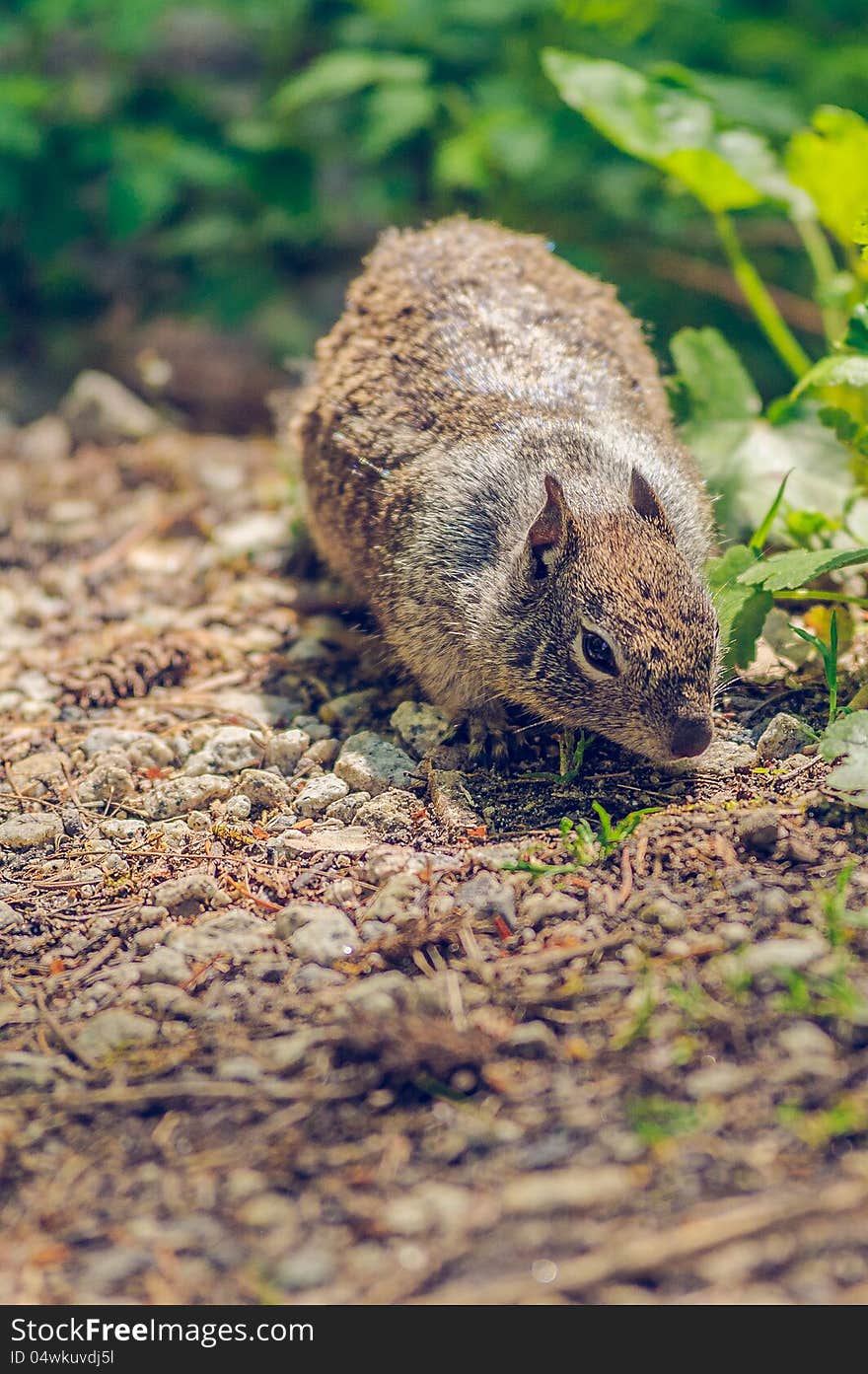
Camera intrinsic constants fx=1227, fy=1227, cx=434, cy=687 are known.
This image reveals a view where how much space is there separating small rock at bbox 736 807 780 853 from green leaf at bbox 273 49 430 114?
15.5 feet

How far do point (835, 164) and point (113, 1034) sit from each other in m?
4.29

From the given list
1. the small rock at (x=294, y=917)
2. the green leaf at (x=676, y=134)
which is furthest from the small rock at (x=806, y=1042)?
the green leaf at (x=676, y=134)

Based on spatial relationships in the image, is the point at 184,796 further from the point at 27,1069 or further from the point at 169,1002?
the point at 27,1069

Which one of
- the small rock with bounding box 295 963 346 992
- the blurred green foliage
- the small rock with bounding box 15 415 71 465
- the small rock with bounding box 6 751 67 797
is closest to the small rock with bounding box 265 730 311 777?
the small rock with bounding box 6 751 67 797

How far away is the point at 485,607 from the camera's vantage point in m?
4.22

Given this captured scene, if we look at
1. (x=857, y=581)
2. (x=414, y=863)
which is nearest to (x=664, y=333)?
(x=857, y=581)

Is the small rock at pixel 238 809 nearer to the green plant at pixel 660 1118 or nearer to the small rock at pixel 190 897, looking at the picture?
the small rock at pixel 190 897

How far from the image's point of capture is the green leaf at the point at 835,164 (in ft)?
16.0

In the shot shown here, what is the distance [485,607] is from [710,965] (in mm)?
1648

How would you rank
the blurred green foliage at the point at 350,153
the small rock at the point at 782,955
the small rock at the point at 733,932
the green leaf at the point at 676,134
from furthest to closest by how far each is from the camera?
1. the blurred green foliage at the point at 350,153
2. the green leaf at the point at 676,134
3. the small rock at the point at 733,932
4. the small rock at the point at 782,955

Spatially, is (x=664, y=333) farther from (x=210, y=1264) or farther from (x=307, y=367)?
(x=210, y=1264)

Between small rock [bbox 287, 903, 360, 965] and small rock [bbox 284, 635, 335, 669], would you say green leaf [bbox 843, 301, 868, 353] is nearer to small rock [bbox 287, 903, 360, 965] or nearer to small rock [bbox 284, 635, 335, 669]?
small rock [bbox 284, 635, 335, 669]

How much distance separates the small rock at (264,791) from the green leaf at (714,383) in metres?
2.38

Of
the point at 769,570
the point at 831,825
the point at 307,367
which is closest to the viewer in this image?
the point at 831,825
